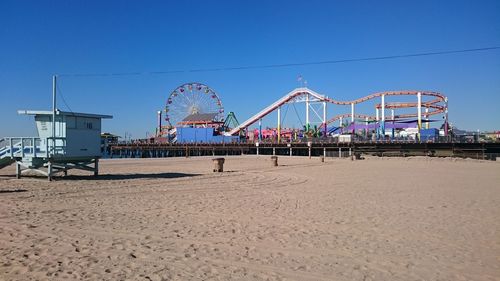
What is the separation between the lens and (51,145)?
49.2 feet

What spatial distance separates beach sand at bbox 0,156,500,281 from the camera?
190 inches

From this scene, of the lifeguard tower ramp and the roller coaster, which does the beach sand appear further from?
the roller coaster

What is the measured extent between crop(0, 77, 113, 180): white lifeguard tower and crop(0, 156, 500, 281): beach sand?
3136mm

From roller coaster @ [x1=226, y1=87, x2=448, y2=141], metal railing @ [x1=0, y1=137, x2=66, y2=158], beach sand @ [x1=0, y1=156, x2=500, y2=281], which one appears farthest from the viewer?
roller coaster @ [x1=226, y1=87, x2=448, y2=141]

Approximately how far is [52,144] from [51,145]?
62 mm

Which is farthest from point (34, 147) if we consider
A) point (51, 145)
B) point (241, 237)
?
point (241, 237)

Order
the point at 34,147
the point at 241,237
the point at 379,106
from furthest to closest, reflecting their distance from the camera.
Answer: the point at 379,106
the point at 34,147
the point at 241,237

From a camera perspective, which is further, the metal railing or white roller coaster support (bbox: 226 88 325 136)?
white roller coaster support (bbox: 226 88 325 136)

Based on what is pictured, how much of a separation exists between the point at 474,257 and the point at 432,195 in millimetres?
7953

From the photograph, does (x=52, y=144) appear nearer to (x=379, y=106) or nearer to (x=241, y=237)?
(x=241, y=237)

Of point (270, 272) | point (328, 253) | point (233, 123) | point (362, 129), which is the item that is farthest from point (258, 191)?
point (233, 123)

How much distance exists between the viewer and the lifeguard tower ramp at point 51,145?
14.9 metres

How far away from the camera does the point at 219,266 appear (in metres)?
4.97

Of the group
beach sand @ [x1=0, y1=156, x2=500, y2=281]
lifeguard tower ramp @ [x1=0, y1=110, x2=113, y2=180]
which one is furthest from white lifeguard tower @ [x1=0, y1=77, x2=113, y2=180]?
beach sand @ [x1=0, y1=156, x2=500, y2=281]
